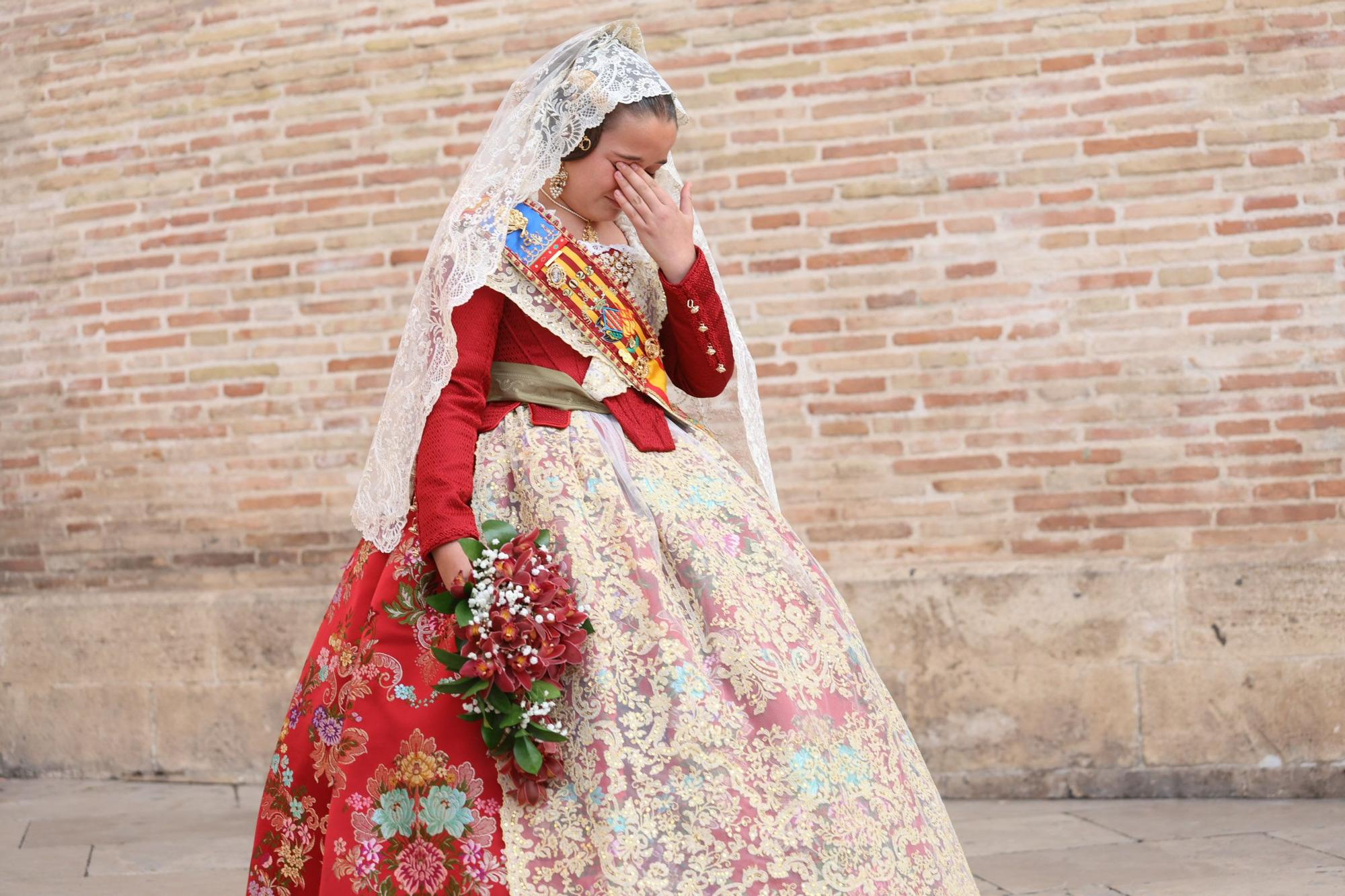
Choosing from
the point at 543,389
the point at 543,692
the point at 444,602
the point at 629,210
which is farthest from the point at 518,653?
the point at 629,210

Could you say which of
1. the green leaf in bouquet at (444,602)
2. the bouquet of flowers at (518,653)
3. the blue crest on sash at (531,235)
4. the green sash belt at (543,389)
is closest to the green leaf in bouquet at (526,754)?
the bouquet of flowers at (518,653)

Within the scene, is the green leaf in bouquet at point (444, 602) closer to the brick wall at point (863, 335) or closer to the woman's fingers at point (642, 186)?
the woman's fingers at point (642, 186)

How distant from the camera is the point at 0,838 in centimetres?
440

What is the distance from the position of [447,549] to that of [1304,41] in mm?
3735

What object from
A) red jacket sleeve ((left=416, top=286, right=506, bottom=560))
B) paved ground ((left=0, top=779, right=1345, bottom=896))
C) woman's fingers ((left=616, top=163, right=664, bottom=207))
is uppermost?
woman's fingers ((left=616, top=163, right=664, bottom=207))

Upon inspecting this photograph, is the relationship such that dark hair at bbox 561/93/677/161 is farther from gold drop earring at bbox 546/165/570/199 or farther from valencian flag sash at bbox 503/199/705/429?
valencian flag sash at bbox 503/199/705/429

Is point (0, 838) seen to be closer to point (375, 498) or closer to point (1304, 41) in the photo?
point (375, 498)

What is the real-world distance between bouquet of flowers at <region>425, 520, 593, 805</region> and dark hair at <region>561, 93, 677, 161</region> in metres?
0.73

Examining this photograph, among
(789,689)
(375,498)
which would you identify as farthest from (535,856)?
(375,498)

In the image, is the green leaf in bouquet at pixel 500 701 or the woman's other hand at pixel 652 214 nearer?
the green leaf in bouquet at pixel 500 701

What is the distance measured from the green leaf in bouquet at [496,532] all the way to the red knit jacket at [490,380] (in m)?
0.02

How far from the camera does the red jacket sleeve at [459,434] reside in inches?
87.1
